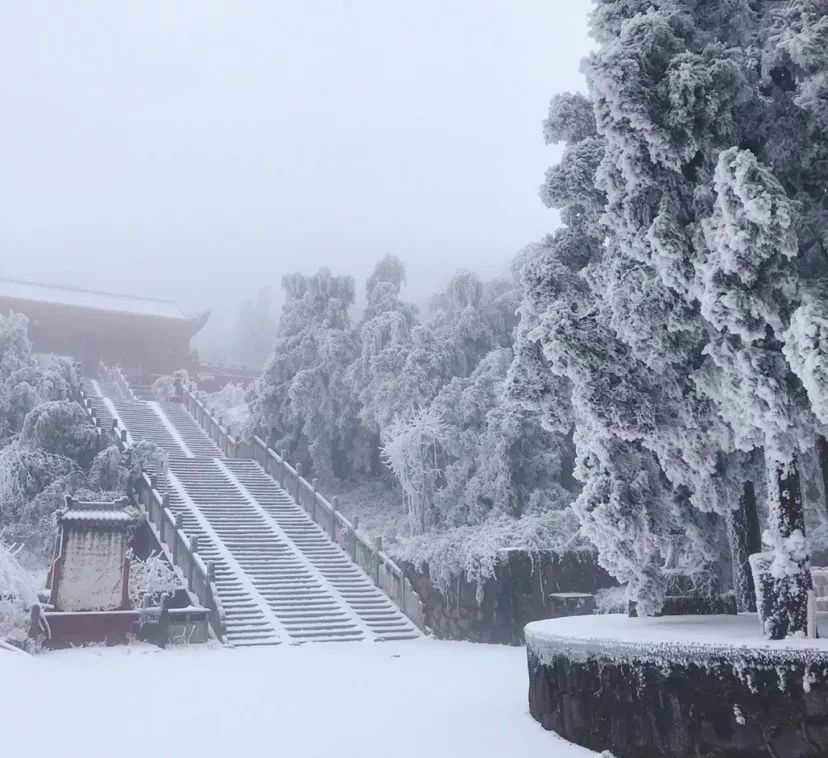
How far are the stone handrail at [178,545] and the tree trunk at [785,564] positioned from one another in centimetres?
1062

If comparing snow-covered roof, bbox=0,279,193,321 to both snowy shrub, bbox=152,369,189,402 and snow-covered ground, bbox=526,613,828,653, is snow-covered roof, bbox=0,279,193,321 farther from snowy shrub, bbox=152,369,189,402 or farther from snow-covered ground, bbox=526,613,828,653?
snow-covered ground, bbox=526,613,828,653

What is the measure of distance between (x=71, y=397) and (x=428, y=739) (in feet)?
68.0

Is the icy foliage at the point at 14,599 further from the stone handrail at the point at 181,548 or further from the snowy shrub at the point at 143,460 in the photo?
the snowy shrub at the point at 143,460

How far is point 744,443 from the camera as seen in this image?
7059mm

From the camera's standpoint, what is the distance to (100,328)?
144 ft

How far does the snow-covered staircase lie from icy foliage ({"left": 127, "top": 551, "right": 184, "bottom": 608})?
46.5 inches

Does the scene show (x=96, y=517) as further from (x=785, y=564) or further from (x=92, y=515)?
(x=785, y=564)

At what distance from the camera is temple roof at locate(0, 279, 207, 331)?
43.0 metres

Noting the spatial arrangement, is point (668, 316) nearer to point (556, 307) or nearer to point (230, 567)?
point (556, 307)

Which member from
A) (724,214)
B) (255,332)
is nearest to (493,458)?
(724,214)

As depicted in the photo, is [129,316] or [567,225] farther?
[129,316]

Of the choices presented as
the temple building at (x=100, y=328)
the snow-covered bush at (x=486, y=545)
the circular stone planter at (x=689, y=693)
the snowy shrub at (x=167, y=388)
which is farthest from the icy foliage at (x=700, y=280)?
the temple building at (x=100, y=328)

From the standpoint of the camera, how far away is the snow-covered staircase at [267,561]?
50.8ft

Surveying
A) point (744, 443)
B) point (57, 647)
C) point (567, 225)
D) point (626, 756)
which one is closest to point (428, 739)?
point (626, 756)
